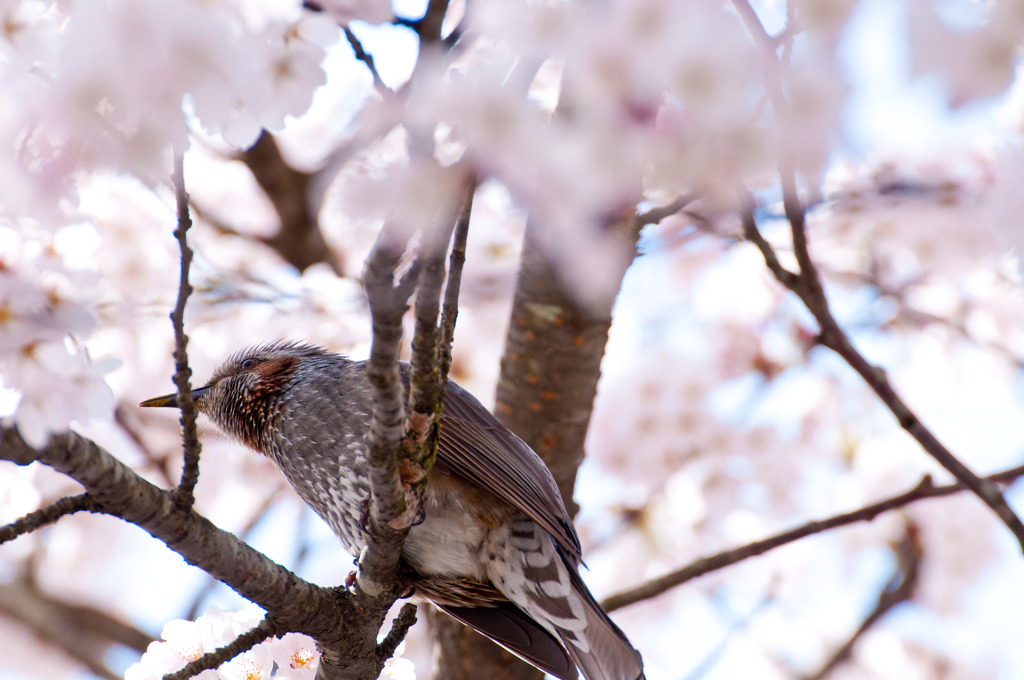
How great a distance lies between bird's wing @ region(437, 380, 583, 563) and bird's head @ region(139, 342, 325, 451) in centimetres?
71

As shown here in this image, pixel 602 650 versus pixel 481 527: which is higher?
pixel 481 527

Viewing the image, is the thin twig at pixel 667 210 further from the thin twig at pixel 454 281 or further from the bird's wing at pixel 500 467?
the bird's wing at pixel 500 467

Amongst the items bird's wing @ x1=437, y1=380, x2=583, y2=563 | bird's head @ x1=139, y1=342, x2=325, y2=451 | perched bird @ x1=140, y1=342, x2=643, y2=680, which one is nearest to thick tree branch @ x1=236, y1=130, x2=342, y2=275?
bird's head @ x1=139, y1=342, x2=325, y2=451

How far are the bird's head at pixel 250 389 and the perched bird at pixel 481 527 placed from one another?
0.88 ft

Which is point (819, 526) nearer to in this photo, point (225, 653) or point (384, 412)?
point (384, 412)

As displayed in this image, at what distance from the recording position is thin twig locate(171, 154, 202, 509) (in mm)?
1271

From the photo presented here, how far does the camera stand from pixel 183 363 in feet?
4.52

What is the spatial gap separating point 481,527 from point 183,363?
3.70ft

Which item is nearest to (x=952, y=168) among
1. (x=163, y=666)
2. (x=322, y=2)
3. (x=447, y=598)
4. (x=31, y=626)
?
(x=447, y=598)

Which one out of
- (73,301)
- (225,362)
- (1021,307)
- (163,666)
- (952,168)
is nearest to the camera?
(73,301)

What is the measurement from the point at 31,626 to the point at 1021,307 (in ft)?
17.3

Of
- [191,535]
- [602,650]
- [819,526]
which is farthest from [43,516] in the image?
[819,526]

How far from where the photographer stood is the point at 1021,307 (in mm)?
4961

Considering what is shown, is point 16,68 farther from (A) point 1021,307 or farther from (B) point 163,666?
(A) point 1021,307
